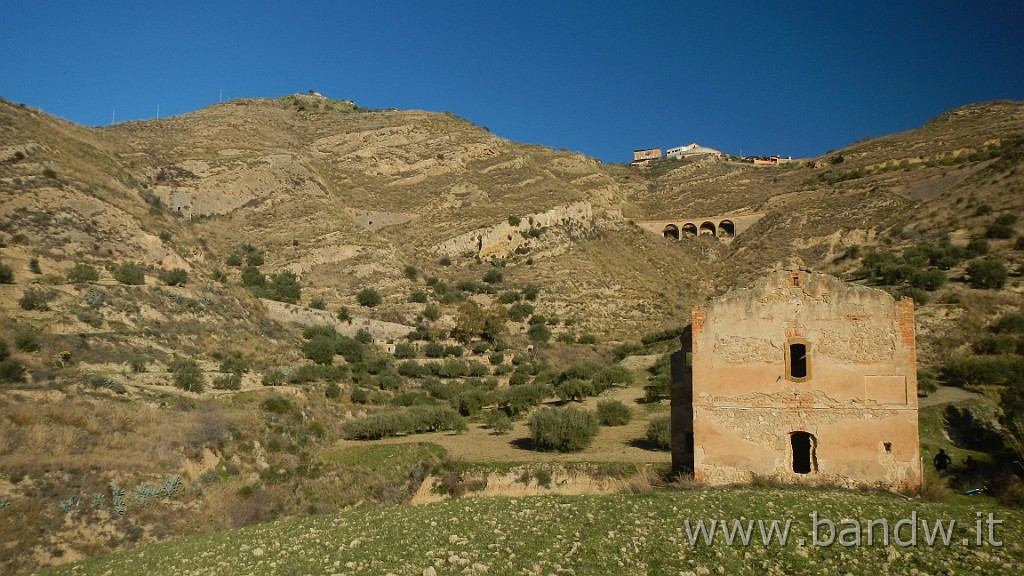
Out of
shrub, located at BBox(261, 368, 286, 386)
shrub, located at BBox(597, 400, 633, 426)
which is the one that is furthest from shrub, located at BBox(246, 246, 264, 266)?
shrub, located at BBox(597, 400, 633, 426)

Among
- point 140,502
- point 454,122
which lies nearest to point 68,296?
point 140,502

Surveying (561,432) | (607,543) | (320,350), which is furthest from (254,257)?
(607,543)

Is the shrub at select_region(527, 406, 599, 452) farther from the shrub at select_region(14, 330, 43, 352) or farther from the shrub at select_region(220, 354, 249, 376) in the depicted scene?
the shrub at select_region(14, 330, 43, 352)

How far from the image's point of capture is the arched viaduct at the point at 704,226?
6850 cm

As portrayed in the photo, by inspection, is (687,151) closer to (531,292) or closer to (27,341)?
(531,292)

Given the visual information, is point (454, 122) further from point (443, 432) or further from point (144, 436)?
point (144, 436)

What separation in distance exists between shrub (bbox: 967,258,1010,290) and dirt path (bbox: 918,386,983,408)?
50.4 feet

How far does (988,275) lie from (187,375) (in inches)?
1601

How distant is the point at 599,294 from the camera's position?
53062 millimetres

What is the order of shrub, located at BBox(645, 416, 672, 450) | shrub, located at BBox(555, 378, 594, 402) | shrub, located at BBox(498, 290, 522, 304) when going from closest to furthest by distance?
shrub, located at BBox(645, 416, 672, 450), shrub, located at BBox(555, 378, 594, 402), shrub, located at BBox(498, 290, 522, 304)

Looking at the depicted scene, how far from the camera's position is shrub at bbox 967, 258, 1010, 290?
119ft

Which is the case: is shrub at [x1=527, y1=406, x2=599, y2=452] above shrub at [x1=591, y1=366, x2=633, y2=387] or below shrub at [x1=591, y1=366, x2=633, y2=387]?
below

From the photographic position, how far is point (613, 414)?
2812 centimetres

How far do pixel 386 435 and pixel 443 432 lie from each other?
277cm
